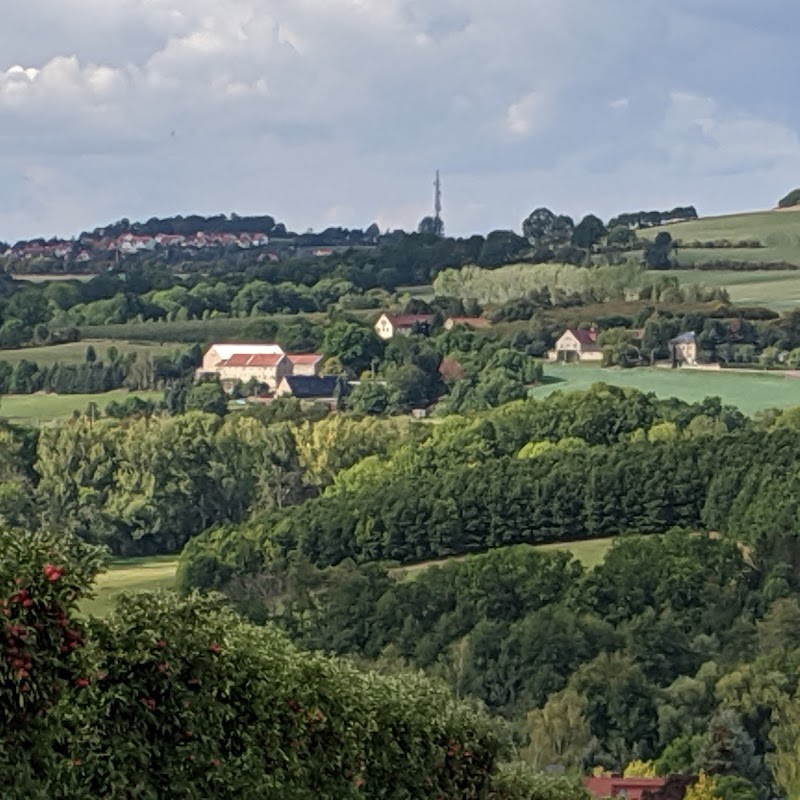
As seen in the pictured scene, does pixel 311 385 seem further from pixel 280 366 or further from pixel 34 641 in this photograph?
pixel 34 641

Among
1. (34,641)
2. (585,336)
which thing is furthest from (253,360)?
(34,641)

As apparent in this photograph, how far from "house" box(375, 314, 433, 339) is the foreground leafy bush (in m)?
114

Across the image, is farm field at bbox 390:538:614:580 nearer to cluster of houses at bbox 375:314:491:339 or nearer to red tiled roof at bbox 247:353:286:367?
red tiled roof at bbox 247:353:286:367

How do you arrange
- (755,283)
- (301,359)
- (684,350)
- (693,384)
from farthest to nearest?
(755,283) → (301,359) → (684,350) → (693,384)

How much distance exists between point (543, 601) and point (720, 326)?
60517 millimetres

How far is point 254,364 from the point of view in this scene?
131000 millimetres

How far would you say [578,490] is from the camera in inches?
3236

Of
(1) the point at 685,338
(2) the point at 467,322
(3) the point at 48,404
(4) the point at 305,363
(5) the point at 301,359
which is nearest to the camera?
(3) the point at 48,404

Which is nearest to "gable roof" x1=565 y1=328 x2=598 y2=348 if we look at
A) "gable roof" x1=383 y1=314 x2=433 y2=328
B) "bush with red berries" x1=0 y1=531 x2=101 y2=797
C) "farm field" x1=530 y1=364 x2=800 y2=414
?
"farm field" x1=530 y1=364 x2=800 y2=414

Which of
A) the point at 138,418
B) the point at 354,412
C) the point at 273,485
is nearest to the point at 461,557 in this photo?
the point at 273,485

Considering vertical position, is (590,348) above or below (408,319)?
below

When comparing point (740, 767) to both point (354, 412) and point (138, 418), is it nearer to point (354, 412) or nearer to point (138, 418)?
point (138, 418)

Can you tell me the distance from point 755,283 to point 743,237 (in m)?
8.14

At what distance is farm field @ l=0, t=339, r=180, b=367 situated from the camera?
123875mm
